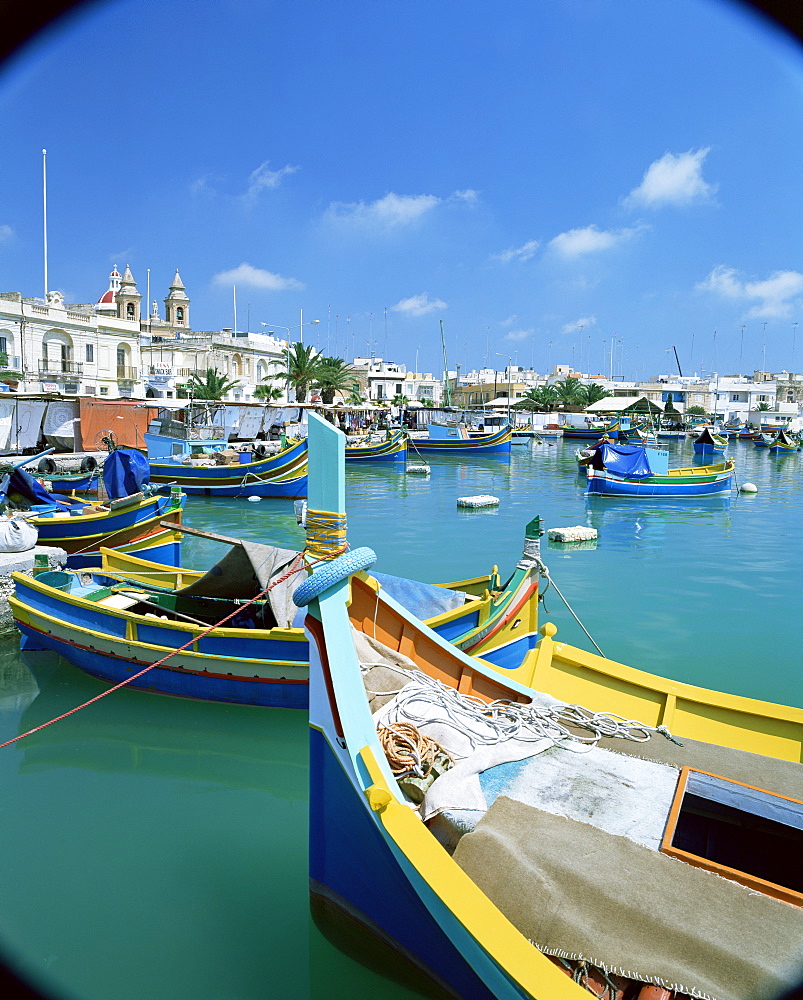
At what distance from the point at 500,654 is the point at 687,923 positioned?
15.4ft

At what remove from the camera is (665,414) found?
8256 cm

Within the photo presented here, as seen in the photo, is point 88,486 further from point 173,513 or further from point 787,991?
point 787,991

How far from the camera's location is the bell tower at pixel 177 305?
3167 inches

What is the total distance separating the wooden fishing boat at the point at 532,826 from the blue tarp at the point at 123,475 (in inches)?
464

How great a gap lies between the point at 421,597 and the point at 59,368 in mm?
41537

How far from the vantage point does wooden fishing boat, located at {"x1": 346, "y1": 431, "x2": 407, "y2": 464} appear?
1548 inches

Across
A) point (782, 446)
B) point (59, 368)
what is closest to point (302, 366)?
point (59, 368)

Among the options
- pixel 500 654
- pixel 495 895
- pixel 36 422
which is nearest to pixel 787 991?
pixel 495 895

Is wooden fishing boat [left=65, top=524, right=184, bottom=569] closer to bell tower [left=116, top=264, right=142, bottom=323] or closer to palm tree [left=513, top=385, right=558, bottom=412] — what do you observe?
bell tower [left=116, top=264, right=142, bottom=323]

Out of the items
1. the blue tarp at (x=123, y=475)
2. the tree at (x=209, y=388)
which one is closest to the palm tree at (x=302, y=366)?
the tree at (x=209, y=388)

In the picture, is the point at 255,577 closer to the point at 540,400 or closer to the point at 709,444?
the point at 709,444

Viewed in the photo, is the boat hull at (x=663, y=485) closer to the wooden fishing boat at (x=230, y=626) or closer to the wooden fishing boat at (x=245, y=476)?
the wooden fishing boat at (x=245, y=476)

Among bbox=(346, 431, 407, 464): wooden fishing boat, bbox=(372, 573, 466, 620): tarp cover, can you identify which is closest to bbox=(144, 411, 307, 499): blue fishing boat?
bbox=(346, 431, 407, 464): wooden fishing boat

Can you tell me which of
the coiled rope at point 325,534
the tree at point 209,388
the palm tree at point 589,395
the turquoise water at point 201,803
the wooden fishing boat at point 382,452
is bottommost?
the turquoise water at point 201,803
